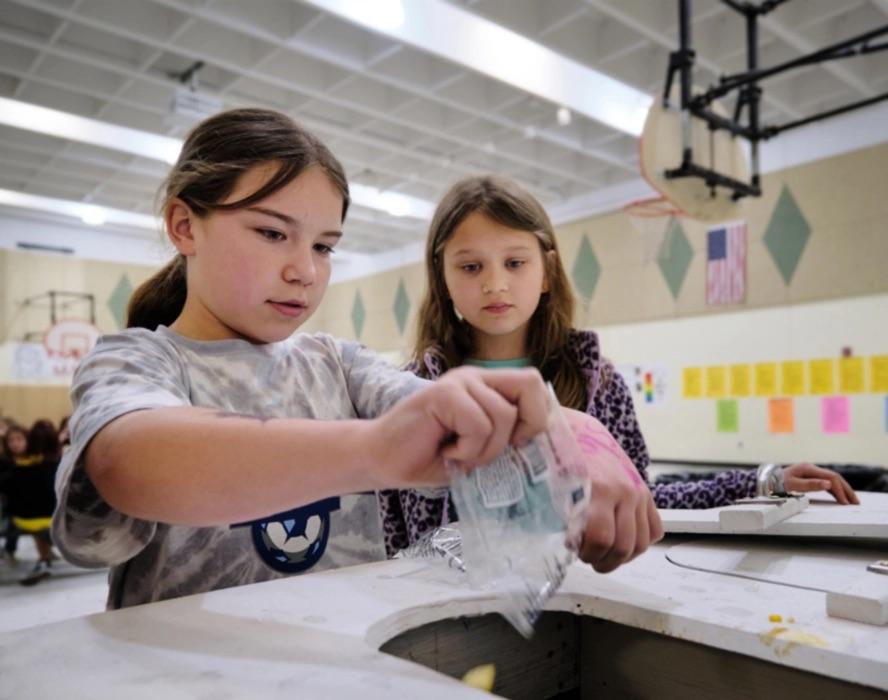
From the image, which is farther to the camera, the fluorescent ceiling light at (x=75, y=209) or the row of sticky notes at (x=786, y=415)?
the fluorescent ceiling light at (x=75, y=209)

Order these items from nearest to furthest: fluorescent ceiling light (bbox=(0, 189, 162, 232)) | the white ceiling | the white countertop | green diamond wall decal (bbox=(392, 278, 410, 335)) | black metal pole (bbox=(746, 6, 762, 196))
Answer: the white countertop < black metal pole (bbox=(746, 6, 762, 196)) < the white ceiling < fluorescent ceiling light (bbox=(0, 189, 162, 232)) < green diamond wall decal (bbox=(392, 278, 410, 335))

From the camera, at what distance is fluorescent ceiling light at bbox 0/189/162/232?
22.7 ft

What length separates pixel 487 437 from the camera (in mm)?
490

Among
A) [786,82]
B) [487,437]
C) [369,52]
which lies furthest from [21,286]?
[487,437]

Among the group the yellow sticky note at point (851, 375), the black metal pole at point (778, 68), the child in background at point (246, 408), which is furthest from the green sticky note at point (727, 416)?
the child in background at point (246, 408)

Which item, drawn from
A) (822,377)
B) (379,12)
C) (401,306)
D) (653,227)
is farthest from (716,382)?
(401,306)

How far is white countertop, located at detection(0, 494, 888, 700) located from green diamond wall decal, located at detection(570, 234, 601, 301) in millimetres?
5885

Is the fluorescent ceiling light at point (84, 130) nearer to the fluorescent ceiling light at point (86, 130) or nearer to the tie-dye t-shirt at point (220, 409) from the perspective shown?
the fluorescent ceiling light at point (86, 130)

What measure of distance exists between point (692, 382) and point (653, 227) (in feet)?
4.25

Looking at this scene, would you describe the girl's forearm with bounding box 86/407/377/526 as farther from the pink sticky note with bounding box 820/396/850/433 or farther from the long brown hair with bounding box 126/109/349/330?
the pink sticky note with bounding box 820/396/850/433

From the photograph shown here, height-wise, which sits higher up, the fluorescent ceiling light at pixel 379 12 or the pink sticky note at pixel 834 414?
the fluorescent ceiling light at pixel 379 12

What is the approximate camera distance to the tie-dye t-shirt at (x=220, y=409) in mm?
620

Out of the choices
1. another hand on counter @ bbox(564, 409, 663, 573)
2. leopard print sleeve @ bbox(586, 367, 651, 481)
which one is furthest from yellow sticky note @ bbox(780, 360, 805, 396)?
another hand on counter @ bbox(564, 409, 663, 573)

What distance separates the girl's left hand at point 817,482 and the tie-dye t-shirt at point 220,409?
73cm
